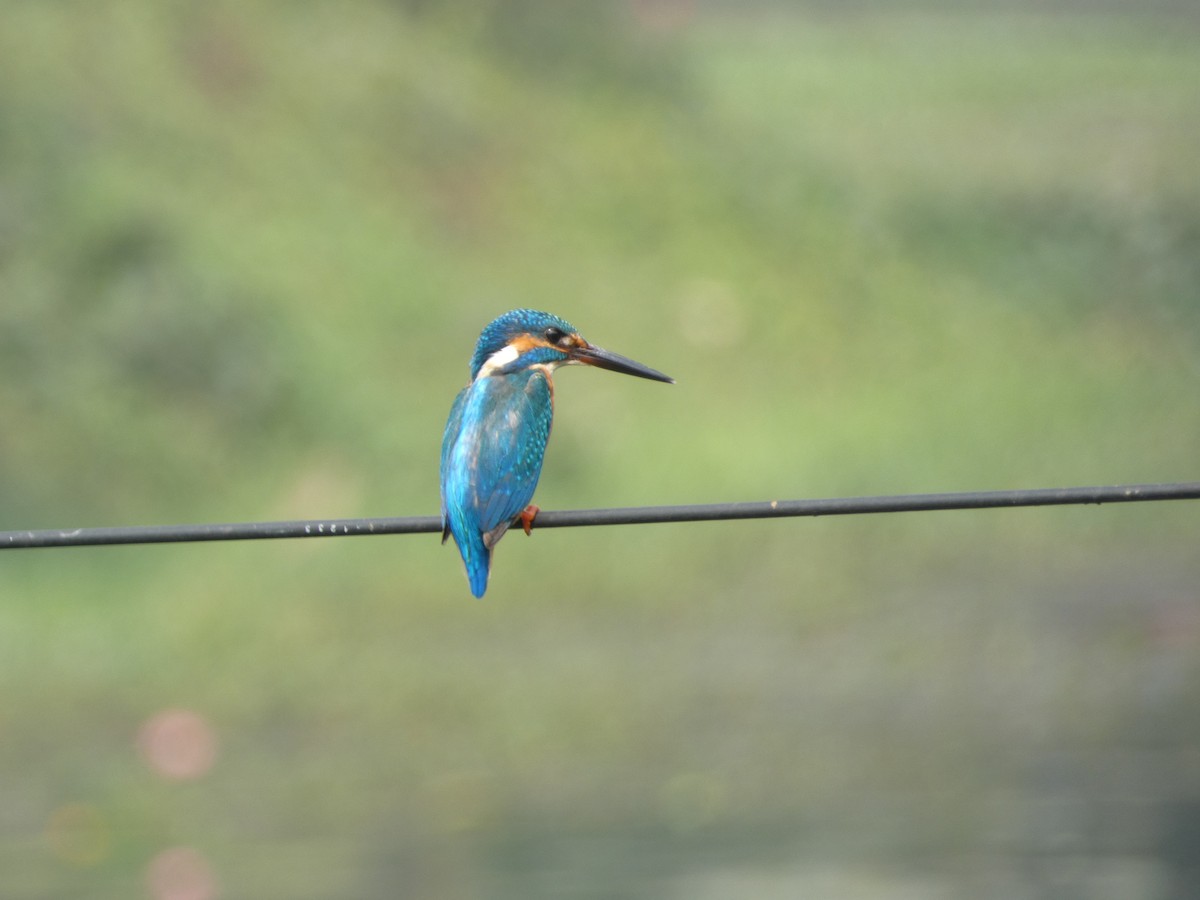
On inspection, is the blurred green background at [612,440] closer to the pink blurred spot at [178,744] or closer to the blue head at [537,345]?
the pink blurred spot at [178,744]

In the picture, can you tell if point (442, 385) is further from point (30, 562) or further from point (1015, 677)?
point (1015, 677)

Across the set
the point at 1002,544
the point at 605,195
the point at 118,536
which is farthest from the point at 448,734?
the point at 118,536

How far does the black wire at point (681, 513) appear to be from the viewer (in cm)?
154

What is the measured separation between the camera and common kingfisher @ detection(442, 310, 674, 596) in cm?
213

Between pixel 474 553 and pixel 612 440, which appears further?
pixel 612 440

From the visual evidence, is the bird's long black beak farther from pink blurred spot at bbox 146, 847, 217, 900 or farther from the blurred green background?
pink blurred spot at bbox 146, 847, 217, 900

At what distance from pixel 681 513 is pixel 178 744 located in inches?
124

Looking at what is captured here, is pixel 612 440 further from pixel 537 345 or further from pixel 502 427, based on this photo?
pixel 502 427

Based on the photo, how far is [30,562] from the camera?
5008 mm

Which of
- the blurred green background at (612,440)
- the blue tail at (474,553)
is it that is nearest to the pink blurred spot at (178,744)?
the blurred green background at (612,440)

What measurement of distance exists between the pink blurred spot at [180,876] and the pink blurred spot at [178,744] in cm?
37

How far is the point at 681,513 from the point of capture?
59.7 inches

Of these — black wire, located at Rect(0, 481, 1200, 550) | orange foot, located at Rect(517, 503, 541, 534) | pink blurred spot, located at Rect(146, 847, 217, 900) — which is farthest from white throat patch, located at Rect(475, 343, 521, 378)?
pink blurred spot, located at Rect(146, 847, 217, 900)

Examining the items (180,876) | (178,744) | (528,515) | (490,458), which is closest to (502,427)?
(490,458)
